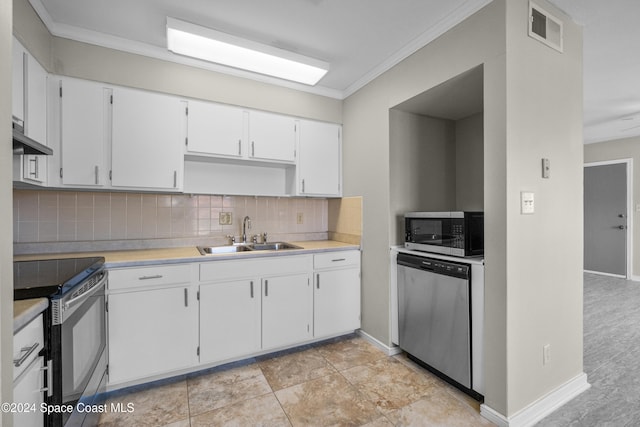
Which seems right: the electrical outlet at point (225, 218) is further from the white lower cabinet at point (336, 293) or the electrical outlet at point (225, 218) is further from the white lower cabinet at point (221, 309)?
the white lower cabinet at point (336, 293)

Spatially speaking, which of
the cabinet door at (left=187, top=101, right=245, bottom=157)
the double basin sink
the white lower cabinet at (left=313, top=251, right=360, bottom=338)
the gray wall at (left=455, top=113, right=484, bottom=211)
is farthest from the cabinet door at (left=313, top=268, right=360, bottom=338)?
the cabinet door at (left=187, top=101, right=245, bottom=157)

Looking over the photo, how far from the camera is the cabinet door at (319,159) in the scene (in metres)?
2.91

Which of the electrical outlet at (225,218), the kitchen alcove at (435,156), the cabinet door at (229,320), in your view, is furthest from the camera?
the electrical outlet at (225,218)

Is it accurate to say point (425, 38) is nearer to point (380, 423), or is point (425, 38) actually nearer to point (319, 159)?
point (319, 159)

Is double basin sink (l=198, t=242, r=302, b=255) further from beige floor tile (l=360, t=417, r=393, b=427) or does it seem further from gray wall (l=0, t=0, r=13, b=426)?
gray wall (l=0, t=0, r=13, b=426)

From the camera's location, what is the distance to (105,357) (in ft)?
6.08

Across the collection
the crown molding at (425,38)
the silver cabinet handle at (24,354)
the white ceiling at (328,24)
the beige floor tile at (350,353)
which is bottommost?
the beige floor tile at (350,353)

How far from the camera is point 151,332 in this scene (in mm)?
2023

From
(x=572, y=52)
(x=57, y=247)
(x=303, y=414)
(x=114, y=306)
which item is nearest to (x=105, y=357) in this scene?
(x=114, y=306)

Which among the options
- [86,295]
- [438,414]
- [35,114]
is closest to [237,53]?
[35,114]

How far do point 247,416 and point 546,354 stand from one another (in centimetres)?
187

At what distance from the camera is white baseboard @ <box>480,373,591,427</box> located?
1644 millimetres

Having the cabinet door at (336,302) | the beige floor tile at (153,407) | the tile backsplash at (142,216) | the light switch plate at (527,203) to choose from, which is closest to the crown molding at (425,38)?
the light switch plate at (527,203)

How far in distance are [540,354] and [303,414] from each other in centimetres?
149
